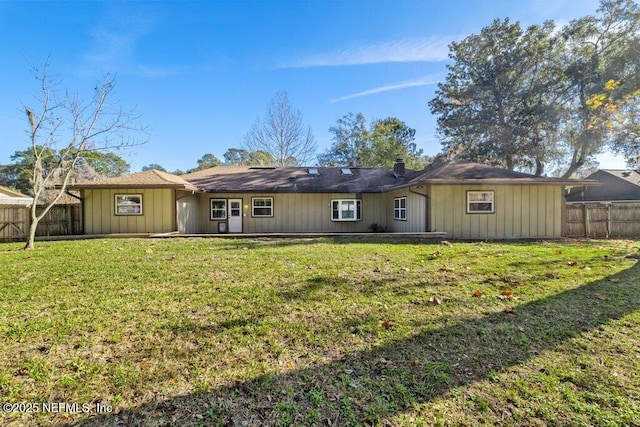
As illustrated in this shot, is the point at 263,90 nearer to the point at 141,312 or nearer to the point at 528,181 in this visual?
the point at 528,181

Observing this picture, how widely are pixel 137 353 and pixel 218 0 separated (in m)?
11.8

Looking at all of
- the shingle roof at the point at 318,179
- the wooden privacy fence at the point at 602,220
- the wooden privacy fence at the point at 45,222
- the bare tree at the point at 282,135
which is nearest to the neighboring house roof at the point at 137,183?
the shingle roof at the point at 318,179

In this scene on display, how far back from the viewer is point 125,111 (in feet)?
36.3

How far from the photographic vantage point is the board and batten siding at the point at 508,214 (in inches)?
439

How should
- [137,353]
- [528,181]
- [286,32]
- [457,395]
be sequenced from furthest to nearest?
[286,32] < [528,181] < [137,353] < [457,395]

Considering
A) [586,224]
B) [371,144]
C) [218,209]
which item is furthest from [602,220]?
[371,144]

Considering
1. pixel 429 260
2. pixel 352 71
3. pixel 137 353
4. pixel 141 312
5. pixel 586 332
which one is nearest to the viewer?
pixel 137 353

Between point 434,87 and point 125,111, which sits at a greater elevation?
point 434,87

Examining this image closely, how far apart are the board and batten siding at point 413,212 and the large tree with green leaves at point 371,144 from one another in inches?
572

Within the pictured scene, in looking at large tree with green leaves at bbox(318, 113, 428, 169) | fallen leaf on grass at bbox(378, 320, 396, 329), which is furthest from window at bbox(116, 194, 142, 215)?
large tree with green leaves at bbox(318, 113, 428, 169)

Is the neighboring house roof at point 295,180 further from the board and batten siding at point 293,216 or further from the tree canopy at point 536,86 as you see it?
the tree canopy at point 536,86

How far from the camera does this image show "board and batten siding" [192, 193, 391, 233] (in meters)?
14.2

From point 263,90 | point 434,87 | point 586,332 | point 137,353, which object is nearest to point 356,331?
point 137,353

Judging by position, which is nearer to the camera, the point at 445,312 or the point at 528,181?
the point at 445,312
